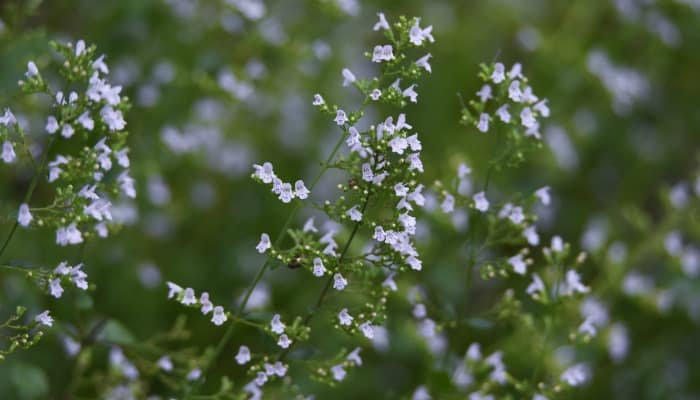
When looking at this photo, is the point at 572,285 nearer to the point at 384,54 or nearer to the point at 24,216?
the point at 384,54

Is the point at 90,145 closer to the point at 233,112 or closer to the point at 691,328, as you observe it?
the point at 233,112

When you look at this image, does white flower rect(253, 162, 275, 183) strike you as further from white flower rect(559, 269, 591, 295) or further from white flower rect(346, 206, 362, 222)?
white flower rect(559, 269, 591, 295)

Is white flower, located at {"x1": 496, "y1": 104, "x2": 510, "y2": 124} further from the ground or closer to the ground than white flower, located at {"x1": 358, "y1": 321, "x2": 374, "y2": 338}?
A: further from the ground

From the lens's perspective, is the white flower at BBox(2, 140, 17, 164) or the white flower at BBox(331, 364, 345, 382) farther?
the white flower at BBox(331, 364, 345, 382)

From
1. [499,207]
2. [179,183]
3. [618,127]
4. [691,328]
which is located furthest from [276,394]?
[618,127]

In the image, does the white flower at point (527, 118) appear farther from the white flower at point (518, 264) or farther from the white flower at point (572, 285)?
the white flower at point (572, 285)

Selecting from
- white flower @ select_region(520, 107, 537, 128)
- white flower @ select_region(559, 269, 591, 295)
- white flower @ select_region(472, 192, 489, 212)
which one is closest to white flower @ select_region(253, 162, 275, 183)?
white flower @ select_region(472, 192, 489, 212)
